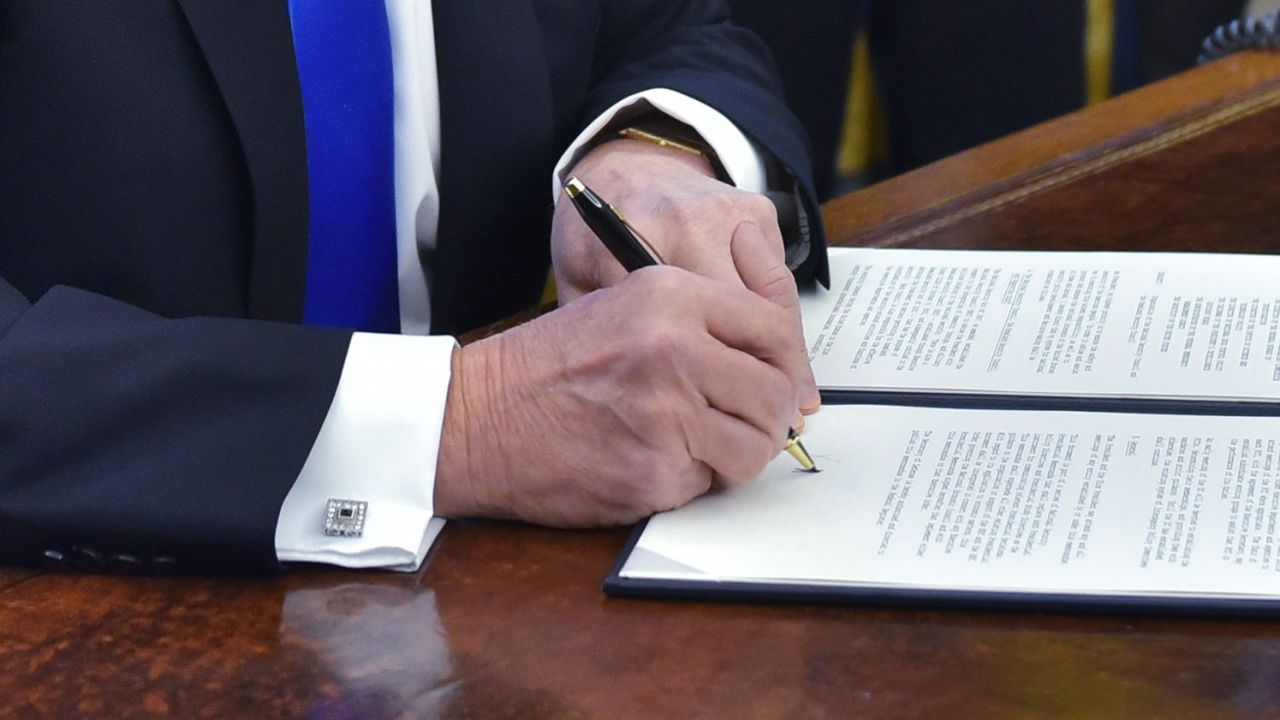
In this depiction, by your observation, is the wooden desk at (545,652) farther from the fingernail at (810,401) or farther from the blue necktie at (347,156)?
the blue necktie at (347,156)

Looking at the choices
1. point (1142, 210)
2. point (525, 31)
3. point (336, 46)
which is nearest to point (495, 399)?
point (336, 46)

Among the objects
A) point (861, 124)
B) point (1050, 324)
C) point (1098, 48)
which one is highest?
point (1050, 324)

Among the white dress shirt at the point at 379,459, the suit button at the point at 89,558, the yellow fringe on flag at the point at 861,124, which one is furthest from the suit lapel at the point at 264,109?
the yellow fringe on flag at the point at 861,124

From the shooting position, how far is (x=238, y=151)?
4.34 ft

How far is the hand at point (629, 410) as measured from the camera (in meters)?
0.99

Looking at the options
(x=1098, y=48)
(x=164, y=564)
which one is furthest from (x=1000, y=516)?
(x=1098, y=48)

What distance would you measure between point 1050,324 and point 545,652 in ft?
1.91

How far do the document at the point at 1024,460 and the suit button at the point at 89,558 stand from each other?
328 mm

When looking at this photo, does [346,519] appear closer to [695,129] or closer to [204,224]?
[204,224]

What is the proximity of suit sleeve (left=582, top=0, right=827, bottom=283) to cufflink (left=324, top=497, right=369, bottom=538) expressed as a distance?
0.52m

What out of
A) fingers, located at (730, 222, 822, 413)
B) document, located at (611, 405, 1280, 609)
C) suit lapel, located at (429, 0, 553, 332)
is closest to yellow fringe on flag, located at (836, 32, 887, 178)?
suit lapel, located at (429, 0, 553, 332)

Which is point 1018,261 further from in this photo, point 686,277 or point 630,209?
point 686,277

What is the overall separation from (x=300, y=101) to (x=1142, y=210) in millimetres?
829

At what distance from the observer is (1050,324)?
4.09 feet
